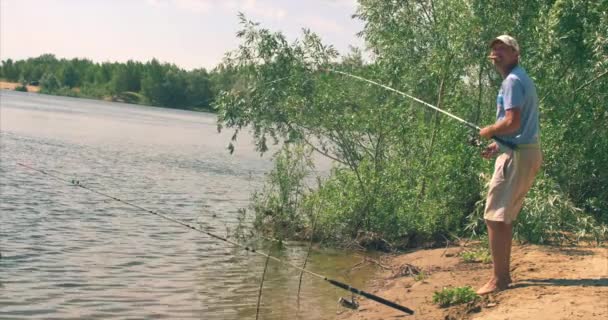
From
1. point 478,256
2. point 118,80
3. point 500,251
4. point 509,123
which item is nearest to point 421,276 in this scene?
point 478,256

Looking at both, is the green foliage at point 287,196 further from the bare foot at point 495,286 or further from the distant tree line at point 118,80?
the distant tree line at point 118,80

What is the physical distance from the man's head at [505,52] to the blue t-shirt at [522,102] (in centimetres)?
9

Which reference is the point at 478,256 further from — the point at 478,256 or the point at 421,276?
the point at 421,276

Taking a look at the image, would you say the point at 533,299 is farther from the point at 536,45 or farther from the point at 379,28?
the point at 379,28

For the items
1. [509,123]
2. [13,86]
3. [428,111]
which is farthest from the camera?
[13,86]

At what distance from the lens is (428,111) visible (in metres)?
13.8

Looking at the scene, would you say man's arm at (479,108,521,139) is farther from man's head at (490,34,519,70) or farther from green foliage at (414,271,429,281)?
green foliage at (414,271,429,281)

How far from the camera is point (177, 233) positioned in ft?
47.0

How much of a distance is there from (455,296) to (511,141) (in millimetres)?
1707

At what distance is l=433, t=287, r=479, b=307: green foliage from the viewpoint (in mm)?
6731

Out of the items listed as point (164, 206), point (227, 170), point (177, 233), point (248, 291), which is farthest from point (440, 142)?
point (227, 170)

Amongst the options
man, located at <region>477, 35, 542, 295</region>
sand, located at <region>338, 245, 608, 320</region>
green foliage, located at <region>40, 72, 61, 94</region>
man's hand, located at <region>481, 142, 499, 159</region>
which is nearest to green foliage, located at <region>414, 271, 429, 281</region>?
sand, located at <region>338, 245, 608, 320</region>

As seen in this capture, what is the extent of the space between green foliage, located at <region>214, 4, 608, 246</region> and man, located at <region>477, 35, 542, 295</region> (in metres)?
2.85

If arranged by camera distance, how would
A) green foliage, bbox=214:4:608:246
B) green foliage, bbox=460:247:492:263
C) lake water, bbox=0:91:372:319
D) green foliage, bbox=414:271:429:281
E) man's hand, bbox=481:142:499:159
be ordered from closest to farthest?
man's hand, bbox=481:142:499:159 → lake water, bbox=0:91:372:319 → green foliage, bbox=414:271:429:281 → green foliage, bbox=460:247:492:263 → green foliage, bbox=214:4:608:246
